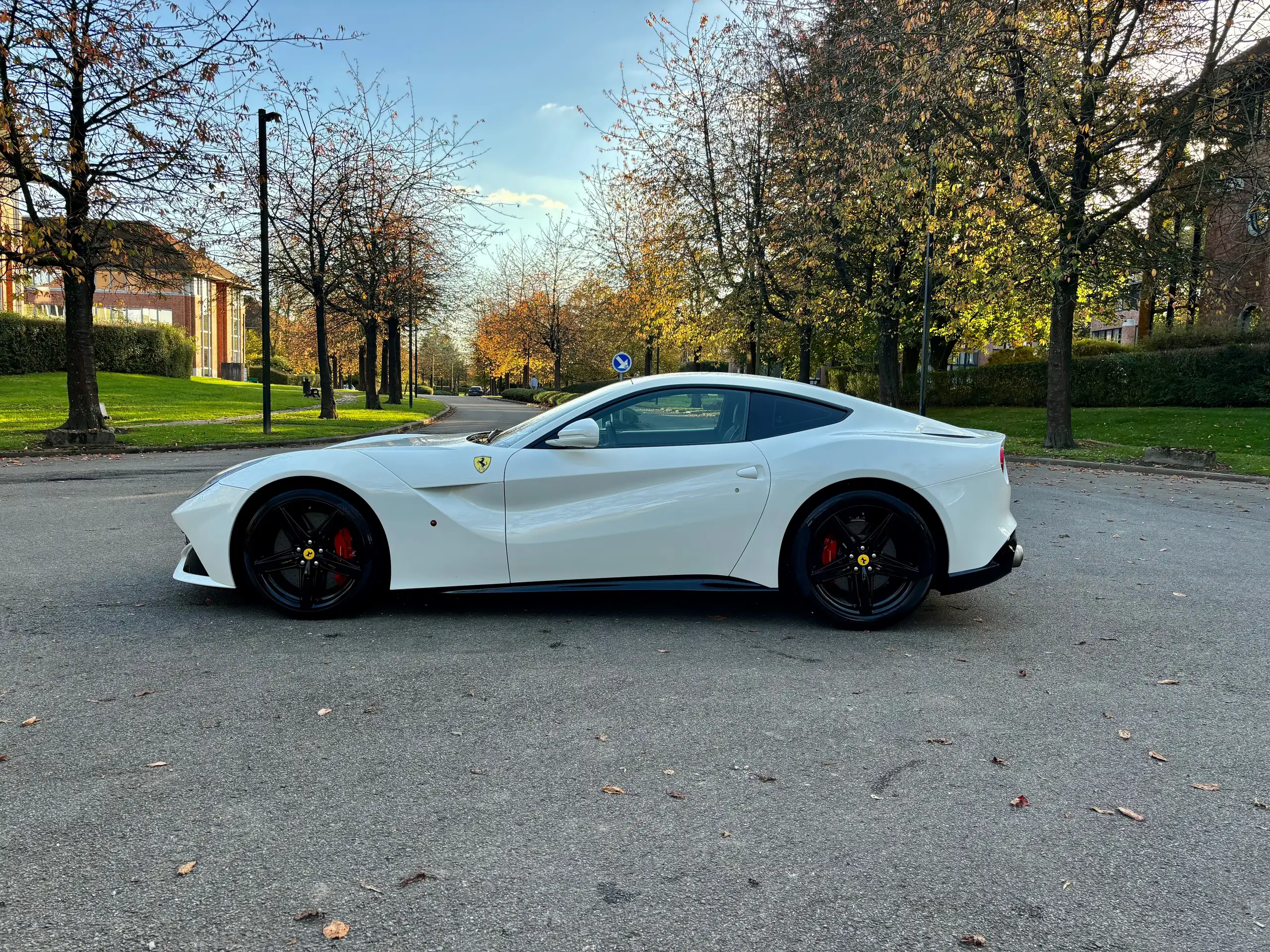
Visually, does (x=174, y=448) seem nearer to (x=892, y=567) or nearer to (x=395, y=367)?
(x=892, y=567)

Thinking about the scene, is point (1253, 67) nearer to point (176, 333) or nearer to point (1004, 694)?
point (1004, 694)

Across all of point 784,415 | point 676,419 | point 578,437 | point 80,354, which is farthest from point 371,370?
point 784,415

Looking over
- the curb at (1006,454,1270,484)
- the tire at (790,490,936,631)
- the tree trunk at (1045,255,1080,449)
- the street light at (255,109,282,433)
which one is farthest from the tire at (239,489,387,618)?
the tree trunk at (1045,255,1080,449)

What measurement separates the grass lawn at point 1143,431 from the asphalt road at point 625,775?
1294 cm

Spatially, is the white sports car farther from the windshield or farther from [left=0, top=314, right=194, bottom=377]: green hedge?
[left=0, top=314, right=194, bottom=377]: green hedge

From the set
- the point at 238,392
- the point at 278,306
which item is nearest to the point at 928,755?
the point at 278,306

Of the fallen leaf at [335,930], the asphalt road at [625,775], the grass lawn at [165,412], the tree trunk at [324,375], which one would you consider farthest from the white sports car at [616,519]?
the tree trunk at [324,375]

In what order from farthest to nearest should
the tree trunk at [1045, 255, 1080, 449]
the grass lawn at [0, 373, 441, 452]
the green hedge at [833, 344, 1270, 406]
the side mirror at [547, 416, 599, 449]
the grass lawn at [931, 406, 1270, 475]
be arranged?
the green hedge at [833, 344, 1270, 406], the tree trunk at [1045, 255, 1080, 449], the grass lawn at [0, 373, 441, 452], the grass lawn at [931, 406, 1270, 475], the side mirror at [547, 416, 599, 449]

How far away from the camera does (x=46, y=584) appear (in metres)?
5.31

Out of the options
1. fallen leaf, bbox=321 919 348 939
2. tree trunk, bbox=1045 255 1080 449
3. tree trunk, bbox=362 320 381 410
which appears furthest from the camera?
tree trunk, bbox=362 320 381 410

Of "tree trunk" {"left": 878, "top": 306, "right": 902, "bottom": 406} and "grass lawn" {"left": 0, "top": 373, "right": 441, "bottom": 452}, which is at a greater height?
"tree trunk" {"left": 878, "top": 306, "right": 902, "bottom": 406}

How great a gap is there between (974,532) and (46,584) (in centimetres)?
560

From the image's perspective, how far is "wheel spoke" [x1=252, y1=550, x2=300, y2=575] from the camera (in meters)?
4.63

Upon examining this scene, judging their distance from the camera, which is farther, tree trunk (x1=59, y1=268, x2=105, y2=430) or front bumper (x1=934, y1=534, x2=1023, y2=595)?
tree trunk (x1=59, y1=268, x2=105, y2=430)
